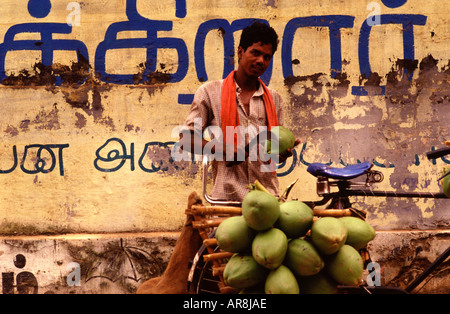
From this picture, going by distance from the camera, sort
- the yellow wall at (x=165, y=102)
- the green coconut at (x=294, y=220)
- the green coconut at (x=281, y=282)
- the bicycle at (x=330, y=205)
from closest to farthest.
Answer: the green coconut at (x=281, y=282), the green coconut at (x=294, y=220), the bicycle at (x=330, y=205), the yellow wall at (x=165, y=102)

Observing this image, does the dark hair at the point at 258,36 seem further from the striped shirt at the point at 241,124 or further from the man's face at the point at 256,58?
the striped shirt at the point at 241,124

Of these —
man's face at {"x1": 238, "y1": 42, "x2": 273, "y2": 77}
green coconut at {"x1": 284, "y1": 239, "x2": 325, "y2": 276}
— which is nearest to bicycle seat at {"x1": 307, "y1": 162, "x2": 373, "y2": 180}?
man's face at {"x1": 238, "y1": 42, "x2": 273, "y2": 77}

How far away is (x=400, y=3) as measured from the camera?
3895 millimetres

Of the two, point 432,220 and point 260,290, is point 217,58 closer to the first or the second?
point 432,220

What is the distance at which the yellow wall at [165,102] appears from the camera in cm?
387

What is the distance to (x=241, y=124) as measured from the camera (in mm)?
2527

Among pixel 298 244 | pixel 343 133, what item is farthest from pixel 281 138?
pixel 343 133

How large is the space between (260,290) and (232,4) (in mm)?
2836

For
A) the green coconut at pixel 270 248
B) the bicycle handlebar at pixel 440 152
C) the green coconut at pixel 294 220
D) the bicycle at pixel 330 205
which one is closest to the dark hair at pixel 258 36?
the bicycle at pixel 330 205

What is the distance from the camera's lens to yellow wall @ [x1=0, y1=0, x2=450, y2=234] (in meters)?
3.87

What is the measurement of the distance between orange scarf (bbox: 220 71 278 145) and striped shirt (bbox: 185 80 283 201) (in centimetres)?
3

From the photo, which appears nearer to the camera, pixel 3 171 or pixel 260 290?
pixel 260 290

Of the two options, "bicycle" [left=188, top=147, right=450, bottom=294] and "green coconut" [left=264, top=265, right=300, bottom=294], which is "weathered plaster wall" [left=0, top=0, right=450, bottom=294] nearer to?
"bicycle" [left=188, top=147, right=450, bottom=294]

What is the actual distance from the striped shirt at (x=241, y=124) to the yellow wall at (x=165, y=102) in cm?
136
